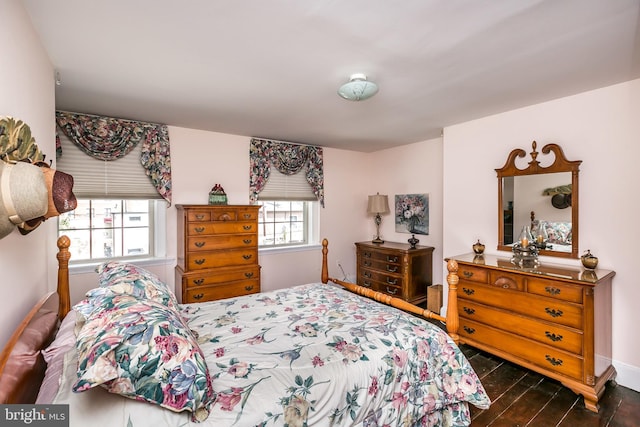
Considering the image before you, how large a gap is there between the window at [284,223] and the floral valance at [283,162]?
31cm

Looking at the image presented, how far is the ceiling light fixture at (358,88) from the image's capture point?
216 centimetres

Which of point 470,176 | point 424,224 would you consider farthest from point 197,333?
point 424,224

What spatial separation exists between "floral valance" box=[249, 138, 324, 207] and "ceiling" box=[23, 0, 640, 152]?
1072 millimetres

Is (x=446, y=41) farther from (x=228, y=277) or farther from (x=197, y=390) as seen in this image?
(x=228, y=277)

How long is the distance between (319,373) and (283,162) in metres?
3.29

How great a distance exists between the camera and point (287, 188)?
4438 millimetres

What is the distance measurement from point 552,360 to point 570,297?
518mm

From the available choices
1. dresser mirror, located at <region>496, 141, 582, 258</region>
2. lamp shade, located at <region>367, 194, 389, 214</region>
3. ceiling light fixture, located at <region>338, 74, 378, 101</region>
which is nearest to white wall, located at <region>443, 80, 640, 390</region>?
dresser mirror, located at <region>496, 141, 582, 258</region>

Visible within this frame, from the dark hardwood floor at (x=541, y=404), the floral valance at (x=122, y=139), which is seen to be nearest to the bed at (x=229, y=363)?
the dark hardwood floor at (x=541, y=404)

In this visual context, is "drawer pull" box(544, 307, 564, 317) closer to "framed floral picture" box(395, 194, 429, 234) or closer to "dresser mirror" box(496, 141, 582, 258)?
"dresser mirror" box(496, 141, 582, 258)

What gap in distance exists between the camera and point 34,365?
121cm

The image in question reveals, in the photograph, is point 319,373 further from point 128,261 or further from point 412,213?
point 412,213

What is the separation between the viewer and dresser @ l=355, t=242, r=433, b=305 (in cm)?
401

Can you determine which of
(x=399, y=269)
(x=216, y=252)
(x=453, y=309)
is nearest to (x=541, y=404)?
(x=453, y=309)
